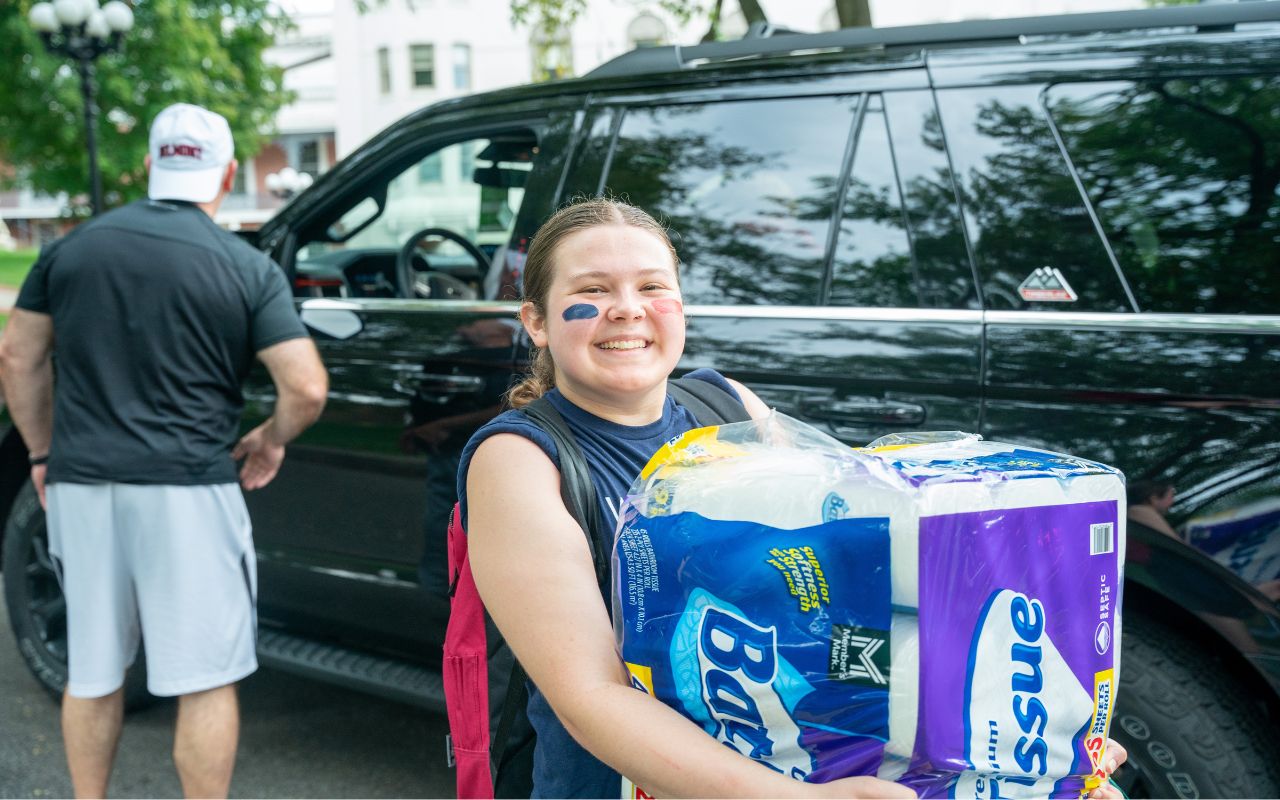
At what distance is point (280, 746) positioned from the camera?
3.59 meters

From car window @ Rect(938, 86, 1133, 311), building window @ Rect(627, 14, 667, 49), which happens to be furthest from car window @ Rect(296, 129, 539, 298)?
building window @ Rect(627, 14, 667, 49)

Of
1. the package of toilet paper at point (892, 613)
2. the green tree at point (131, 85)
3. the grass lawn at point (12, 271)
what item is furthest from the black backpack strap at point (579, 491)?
the grass lawn at point (12, 271)

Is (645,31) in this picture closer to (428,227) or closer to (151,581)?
(428,227)

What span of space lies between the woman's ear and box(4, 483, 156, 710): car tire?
2.63 metres

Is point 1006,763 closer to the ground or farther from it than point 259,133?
closer to the ground

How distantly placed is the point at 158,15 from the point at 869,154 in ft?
64.2

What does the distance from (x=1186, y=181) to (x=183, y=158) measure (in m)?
2.39

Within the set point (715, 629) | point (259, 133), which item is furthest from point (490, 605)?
point (259, 133)

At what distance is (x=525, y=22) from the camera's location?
25.9ft

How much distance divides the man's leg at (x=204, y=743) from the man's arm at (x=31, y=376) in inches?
29.3

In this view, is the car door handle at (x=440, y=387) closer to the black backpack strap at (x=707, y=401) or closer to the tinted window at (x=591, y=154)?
the tinted window at (x=591, y=154)

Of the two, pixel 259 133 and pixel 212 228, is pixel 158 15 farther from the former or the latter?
pixel 212 228

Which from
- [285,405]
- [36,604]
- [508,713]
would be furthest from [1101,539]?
[36,604]

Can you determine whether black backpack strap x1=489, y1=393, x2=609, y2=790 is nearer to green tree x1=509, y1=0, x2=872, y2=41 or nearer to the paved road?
the paved road
